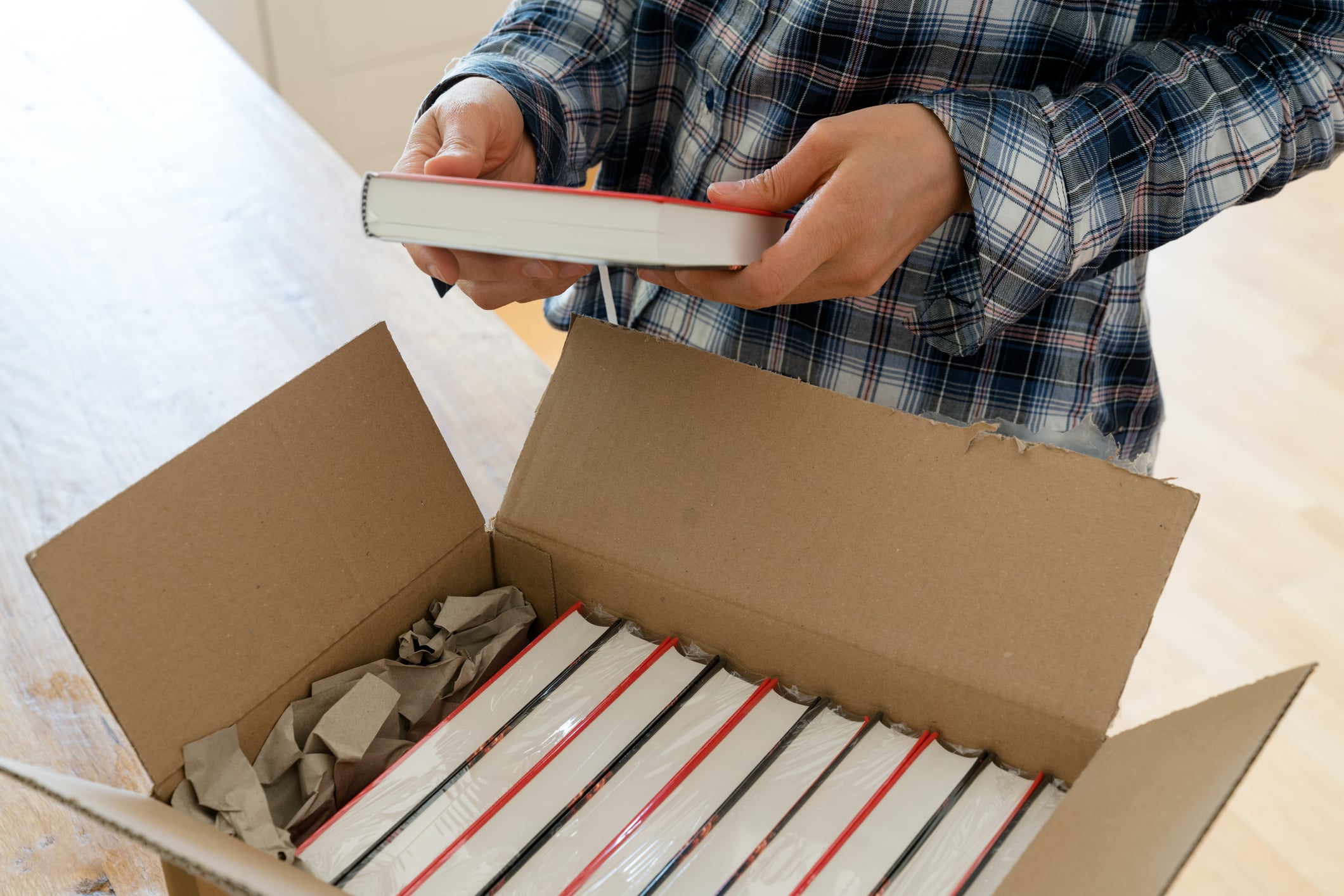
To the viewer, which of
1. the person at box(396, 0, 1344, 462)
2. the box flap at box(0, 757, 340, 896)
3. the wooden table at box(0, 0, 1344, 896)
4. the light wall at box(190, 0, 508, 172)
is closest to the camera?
the box flap at box(0, 757, 340, 896)

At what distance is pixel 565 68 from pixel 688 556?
0.39 meters

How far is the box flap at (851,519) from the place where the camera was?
21.2 inches

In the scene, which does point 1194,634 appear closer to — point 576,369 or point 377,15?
point 576,369

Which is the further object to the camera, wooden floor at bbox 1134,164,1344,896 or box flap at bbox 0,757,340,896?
wooden floor at bbox 1134,164,1344,896

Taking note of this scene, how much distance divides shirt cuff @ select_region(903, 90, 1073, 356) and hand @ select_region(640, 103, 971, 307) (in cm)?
1

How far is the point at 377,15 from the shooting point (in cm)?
258

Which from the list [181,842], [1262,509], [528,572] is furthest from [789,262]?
[1262,509]

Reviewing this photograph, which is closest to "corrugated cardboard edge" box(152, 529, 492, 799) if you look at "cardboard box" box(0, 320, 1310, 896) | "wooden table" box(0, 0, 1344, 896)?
"cardboard box" box(0, 320, 1310, 896)

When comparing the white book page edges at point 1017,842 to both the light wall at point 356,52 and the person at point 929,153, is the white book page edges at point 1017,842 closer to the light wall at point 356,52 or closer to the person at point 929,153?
the person at point 929,153

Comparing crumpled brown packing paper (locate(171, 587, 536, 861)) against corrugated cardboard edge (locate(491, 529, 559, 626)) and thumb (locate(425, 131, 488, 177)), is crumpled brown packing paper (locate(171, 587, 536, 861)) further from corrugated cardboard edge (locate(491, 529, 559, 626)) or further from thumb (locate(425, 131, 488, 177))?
thumb (locate(425, 131, 488, 177))

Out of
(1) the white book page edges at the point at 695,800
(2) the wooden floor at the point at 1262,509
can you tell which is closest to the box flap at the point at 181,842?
(1) the white book page edges at the point at 695,800

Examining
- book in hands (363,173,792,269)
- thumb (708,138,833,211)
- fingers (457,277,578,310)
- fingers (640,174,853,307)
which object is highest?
book in hands (363,173,792,269)

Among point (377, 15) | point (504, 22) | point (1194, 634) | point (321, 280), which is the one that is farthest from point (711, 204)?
point (377, 15)

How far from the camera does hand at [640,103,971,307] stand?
566 millimetres
